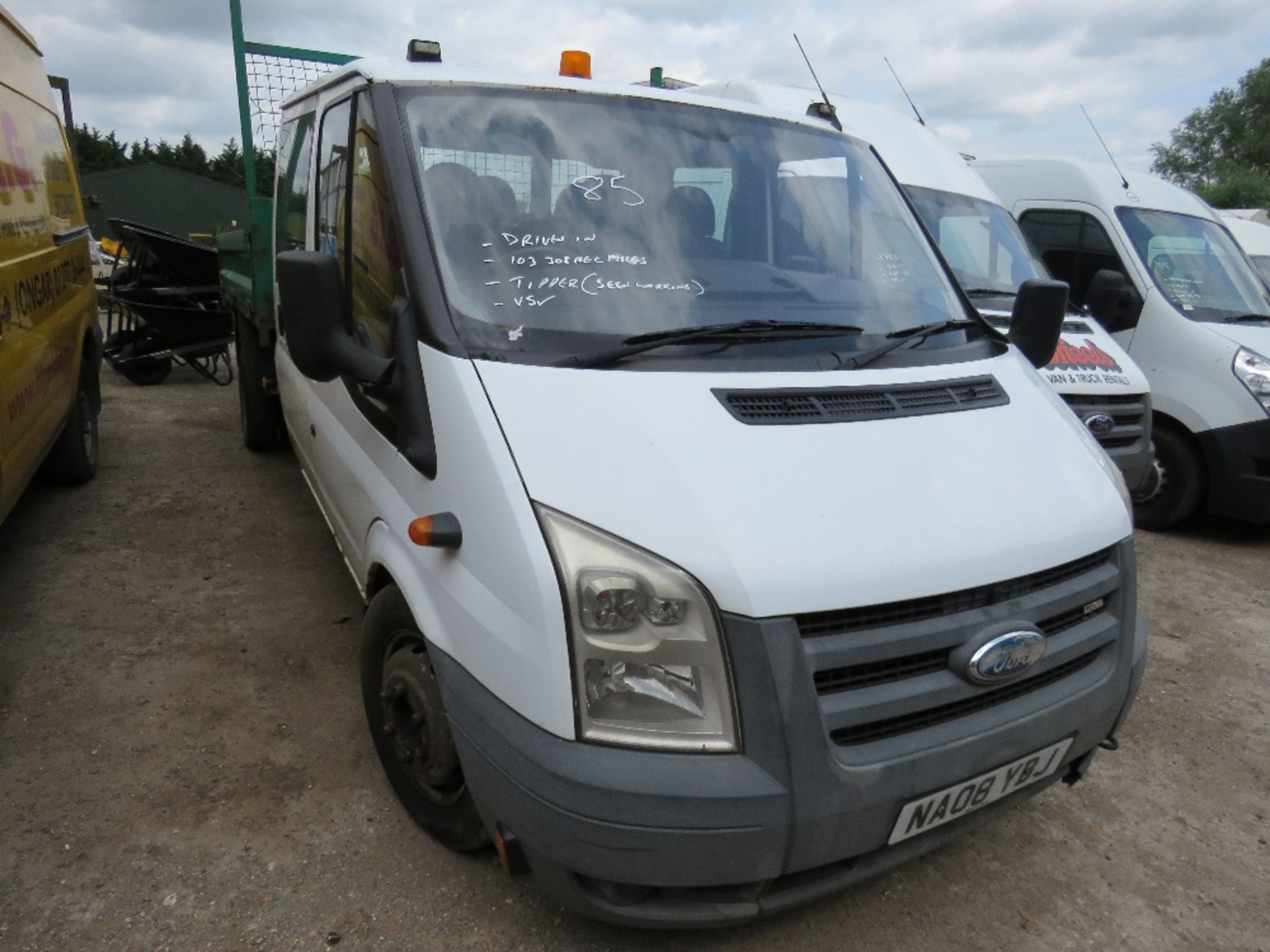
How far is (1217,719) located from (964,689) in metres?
2.29

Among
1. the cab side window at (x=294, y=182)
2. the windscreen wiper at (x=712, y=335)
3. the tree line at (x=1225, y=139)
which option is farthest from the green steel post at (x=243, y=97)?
the tree line at (x=1225, y=139)

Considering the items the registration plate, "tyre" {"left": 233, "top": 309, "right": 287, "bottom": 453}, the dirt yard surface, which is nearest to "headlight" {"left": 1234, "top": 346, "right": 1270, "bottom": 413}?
the dirt yard surface

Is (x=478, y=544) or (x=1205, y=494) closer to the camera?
(x=478, y=544)

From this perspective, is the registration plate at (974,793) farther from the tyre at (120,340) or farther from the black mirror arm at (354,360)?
the tyre at (120,340)

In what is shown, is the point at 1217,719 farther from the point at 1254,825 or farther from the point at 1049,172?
the point at 1049,172

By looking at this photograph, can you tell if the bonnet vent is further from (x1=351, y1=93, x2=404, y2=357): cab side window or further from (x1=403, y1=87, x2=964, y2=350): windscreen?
(x1=351, y1=93, x2=404, y2=357): cab side window

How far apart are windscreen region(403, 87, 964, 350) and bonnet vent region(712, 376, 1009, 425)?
0.32 metres

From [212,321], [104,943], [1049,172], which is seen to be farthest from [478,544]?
[212,321]

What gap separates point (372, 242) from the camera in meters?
2.74

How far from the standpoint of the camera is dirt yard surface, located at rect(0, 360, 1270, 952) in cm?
240

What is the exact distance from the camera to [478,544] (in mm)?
2121

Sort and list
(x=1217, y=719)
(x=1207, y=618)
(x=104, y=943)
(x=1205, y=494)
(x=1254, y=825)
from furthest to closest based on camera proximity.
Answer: (x=1205, y=494) → (x=1207, y=618) → (x=1217, y=719) → (x=1254, y=825) → (x=104, y=943)

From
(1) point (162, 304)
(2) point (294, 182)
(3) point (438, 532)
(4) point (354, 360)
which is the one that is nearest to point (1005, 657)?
(3) point (438, 532)

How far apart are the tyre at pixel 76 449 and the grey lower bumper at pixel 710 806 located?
15.0 feet
